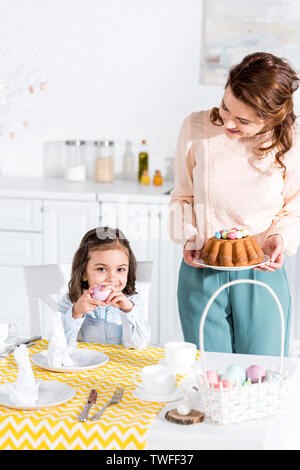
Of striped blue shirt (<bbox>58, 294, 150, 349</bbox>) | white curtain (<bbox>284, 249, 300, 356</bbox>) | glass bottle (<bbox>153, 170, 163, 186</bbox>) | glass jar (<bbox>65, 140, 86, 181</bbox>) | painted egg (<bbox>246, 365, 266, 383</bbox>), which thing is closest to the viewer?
painted egg (<bbox>246, 365, 266, 383</bbox>)

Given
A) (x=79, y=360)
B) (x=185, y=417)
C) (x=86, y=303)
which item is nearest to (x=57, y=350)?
(x=79, y=360)

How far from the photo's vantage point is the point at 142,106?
3801 millimetres

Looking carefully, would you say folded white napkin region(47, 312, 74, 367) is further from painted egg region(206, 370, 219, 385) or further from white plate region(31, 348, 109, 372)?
painted egg region(206, 370, 219, 385)

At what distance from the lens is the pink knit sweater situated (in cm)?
199

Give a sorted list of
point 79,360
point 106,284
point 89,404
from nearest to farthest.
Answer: point 89,404
point 79,360
point 106,284

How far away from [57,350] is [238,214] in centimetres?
67

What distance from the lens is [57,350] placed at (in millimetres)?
1656

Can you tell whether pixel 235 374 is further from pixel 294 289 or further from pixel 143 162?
pixel 143 162

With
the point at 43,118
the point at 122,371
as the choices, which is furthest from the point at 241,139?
the point at 43,118

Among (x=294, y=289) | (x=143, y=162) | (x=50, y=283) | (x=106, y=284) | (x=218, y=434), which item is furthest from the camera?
(x=143, y=162)

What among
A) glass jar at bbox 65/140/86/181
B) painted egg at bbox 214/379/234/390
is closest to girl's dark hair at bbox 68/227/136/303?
painted egg at bbox 214/379/234/390

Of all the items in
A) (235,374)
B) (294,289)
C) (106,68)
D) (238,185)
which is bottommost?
(294,289)

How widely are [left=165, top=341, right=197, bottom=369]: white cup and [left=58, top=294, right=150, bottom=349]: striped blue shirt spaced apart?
0.46m
